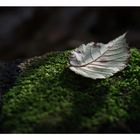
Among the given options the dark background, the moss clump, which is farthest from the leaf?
the dark background

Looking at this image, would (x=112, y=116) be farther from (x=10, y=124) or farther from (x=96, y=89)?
(x=10, y=124)

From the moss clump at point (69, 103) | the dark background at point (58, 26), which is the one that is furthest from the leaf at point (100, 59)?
the dark background at point (58, 26)


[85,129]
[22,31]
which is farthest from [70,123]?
[22,31]

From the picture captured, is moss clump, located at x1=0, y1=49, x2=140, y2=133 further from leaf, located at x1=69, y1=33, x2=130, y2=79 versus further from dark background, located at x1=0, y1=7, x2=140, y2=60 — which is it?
dark background, located at x1=0, y1=7, x2=140, y2=60

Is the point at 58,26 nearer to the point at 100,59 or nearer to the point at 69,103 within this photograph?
the point at 100,59

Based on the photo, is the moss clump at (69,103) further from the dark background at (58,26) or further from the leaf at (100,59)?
the dark background at (58,26)
